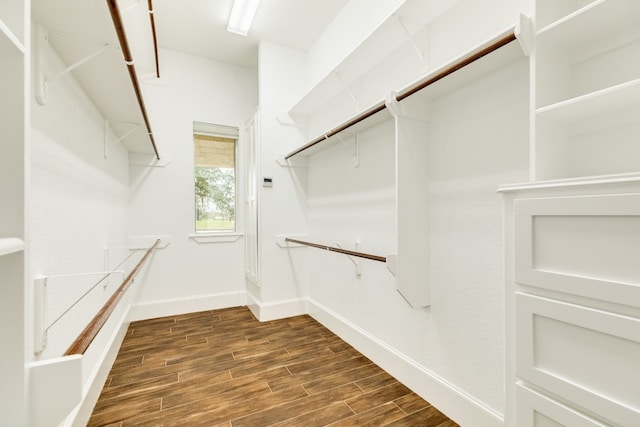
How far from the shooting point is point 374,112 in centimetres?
188

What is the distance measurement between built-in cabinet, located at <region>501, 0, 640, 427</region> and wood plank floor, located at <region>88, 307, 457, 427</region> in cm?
98

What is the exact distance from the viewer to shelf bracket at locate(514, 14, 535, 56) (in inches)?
41.6

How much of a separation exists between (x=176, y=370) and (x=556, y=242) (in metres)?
2.46

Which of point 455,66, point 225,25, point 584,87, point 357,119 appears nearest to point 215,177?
point 225,25

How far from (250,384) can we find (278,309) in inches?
49.3

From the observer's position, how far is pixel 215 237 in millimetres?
3625

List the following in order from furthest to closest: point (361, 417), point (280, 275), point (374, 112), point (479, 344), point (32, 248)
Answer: point (280, 275) → point (374, 112) → point (361, 417) → point (479, 344) → point (32, 248)

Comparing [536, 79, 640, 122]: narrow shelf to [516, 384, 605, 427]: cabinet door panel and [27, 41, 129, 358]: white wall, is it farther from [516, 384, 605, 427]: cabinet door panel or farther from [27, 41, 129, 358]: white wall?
[27, 41, 129, 358]: white wall

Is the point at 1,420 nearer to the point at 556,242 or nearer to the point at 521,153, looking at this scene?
the point at 556,242

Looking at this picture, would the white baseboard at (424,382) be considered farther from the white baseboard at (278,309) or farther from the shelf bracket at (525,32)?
the shelf bracket at (525,32)

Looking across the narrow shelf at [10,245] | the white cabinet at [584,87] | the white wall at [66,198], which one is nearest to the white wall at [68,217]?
the white wall at [66,198]

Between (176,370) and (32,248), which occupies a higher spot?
(32,248)

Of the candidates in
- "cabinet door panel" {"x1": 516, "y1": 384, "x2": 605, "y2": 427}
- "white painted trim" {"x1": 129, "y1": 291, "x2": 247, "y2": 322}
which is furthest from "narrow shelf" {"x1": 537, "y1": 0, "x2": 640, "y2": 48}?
"white painted trim" {"x1": 129, "y1": 291, "x2": 247, "y2": 322}

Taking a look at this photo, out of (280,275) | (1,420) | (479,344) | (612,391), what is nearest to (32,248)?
(1,420)
